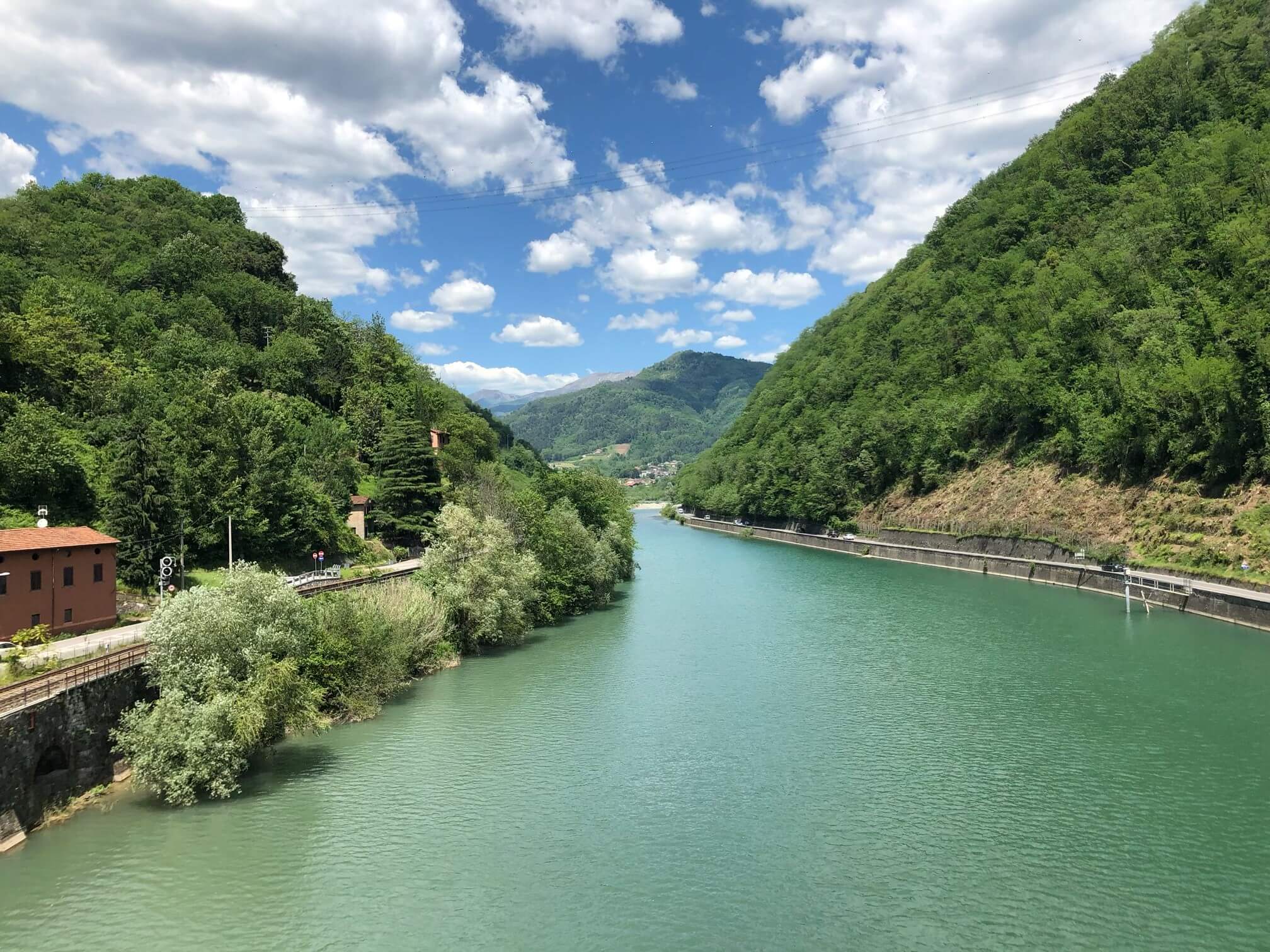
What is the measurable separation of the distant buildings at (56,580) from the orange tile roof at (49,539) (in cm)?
2

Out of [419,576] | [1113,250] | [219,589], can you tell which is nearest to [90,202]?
[419,576]

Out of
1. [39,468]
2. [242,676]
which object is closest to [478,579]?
[242,676]

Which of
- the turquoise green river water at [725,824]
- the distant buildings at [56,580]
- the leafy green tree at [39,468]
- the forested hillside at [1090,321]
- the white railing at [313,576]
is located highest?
the forested hillside at [1090,321]

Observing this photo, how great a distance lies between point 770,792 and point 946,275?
104329mm

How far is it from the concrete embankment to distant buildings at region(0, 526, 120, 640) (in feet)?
168

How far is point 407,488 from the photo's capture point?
51969mm

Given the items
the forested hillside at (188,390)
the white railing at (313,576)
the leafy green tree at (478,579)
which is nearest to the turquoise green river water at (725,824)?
the leafy green tree at (478,579)

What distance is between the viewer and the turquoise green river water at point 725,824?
566 inches

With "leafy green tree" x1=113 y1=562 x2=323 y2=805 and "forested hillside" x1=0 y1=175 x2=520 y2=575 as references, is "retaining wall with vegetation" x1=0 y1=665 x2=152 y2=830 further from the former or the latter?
"forested hillside" x1=0 y1=175 x2=520 y2=575

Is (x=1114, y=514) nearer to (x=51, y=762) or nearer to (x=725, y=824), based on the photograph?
(x=725, y=824)

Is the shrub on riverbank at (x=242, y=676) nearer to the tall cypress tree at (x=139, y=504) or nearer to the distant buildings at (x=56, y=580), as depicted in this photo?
the distant buildings at (x=56, y=580)

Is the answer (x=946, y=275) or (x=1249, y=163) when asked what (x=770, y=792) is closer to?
(x=1249, y=163)

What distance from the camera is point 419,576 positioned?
117ft

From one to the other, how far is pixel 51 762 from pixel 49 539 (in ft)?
33.3
